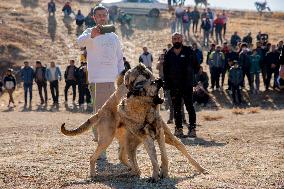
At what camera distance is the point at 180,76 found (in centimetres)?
1109

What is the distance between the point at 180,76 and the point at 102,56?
323cm

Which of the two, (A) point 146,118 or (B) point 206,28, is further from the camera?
(B) point 206,28

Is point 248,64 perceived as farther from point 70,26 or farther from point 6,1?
point 6,1

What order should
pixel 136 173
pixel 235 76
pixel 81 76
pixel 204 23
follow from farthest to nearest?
1. pixel 204 23
2. pixel 81 76
3. pixel 235 76
4. pixel 136 173

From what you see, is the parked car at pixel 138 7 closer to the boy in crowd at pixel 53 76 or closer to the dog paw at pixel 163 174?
the boy in crowd at pixel 53 76

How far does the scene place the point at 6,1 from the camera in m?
39.2

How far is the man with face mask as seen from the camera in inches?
434

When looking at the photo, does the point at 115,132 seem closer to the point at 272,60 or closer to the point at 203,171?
the point at 203,171

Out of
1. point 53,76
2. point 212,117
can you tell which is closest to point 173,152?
point 212,117

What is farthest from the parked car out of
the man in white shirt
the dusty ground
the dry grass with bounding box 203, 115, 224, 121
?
the man in white shirt

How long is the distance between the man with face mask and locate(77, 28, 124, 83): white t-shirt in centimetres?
302

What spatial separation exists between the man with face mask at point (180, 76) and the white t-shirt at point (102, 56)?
9.90 ft

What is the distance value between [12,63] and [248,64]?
510 inches

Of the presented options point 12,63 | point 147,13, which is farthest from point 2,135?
point 147,13
